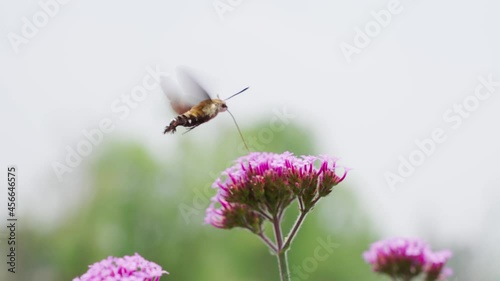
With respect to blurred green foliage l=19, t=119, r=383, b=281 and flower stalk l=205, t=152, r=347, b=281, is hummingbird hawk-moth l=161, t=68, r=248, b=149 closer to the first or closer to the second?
flower stalk l=205, t=152, r=347, b=281

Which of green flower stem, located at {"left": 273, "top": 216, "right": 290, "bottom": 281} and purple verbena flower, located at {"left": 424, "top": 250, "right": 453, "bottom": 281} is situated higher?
green flower stem, located at {"left": 273, "top": 216, "right": 290, "bottom": 281}

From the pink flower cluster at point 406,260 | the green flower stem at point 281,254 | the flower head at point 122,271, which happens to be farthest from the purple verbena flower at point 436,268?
the flower head at point 122,271

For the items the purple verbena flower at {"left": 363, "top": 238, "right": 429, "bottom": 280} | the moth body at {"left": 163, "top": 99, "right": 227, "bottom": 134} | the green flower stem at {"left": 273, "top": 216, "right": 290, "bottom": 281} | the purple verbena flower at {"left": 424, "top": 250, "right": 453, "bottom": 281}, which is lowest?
the purple verbena flower at {"left": 424, "top": 250, "right": 453, "bottom": 281}

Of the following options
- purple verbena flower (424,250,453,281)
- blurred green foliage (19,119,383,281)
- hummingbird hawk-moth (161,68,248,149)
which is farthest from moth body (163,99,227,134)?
blurred green foliage (19,119,383,281)

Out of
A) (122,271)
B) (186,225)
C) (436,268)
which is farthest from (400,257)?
(186,225)

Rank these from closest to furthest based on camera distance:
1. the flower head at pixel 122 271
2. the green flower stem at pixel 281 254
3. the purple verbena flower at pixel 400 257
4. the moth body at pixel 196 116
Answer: the flower head at pixel 122 271, the green flower stem at pixel 281 254, the moth body at pixel 196 116, the purple verbena flower at pixel 400 257

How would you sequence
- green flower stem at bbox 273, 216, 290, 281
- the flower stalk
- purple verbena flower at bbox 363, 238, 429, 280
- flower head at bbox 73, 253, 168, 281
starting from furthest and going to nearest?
purple verbena flower at bbox 363, 238, 429, 280, the flower stalk, green flower stem at bbox 273, 216, 290, 281, flower head at bbox 73, 253, 168, 281

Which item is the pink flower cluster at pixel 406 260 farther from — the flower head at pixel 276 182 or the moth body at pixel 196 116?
the moth body at pixel 196 116
